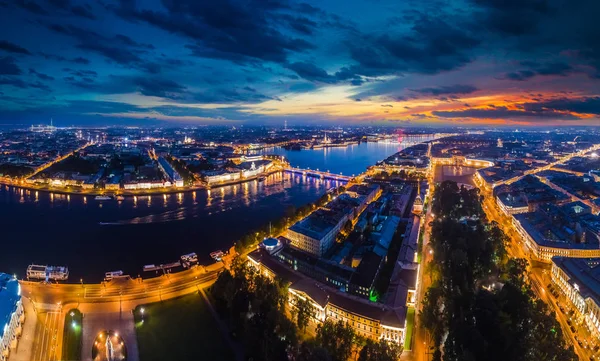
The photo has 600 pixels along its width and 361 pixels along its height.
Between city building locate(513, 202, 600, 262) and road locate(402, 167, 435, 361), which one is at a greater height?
city building locate(513, 202, 600, 262)

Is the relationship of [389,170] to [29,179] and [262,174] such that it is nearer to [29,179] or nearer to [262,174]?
[262,174]

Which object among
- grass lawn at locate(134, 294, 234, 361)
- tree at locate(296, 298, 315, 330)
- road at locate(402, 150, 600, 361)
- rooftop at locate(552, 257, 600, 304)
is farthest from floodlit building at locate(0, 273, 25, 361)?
rooftop at locate(552, 257, 600, 304)

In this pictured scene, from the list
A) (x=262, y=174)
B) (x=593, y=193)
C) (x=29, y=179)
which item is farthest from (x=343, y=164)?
(x=29, y=179)

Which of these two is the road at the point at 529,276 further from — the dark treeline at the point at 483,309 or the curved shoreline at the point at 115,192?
the curved shoreline at the point at 115,192

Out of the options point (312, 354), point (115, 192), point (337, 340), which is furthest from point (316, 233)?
point (115, 192)

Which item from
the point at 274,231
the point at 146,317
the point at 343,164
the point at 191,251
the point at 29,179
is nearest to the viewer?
the point at 146,317

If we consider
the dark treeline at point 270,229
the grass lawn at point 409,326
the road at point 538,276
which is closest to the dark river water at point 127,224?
the dark treeline at point 270,229

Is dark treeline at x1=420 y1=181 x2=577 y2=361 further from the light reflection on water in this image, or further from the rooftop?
the light reflection on water
